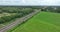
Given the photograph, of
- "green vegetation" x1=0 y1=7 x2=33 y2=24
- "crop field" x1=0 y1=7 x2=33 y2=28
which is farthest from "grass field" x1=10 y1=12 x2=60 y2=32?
"green vegetation" x1=0 y1=7 x2=33 y2=24

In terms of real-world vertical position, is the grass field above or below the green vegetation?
above

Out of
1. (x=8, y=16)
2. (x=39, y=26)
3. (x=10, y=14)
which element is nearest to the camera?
(x=39, y=26)

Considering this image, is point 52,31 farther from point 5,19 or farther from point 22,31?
point 5,19

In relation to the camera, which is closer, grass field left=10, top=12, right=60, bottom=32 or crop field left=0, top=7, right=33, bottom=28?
grass field left=10, top=12, right=60, bottom=32

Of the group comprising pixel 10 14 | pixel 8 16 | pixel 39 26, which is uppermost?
pixel 39 26

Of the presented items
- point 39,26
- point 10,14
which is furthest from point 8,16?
point 39,26

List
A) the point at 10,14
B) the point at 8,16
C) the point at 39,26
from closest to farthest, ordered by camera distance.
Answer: the point at 39,26 → the point at 8,16 → the point at 10,14

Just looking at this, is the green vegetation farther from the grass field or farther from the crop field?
the grass field

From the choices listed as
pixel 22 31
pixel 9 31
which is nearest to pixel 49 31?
pixel 22 31

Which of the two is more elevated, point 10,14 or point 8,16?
point 8,16

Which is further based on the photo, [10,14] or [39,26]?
[10,14]

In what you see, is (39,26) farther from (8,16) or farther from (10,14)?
(10,14)
